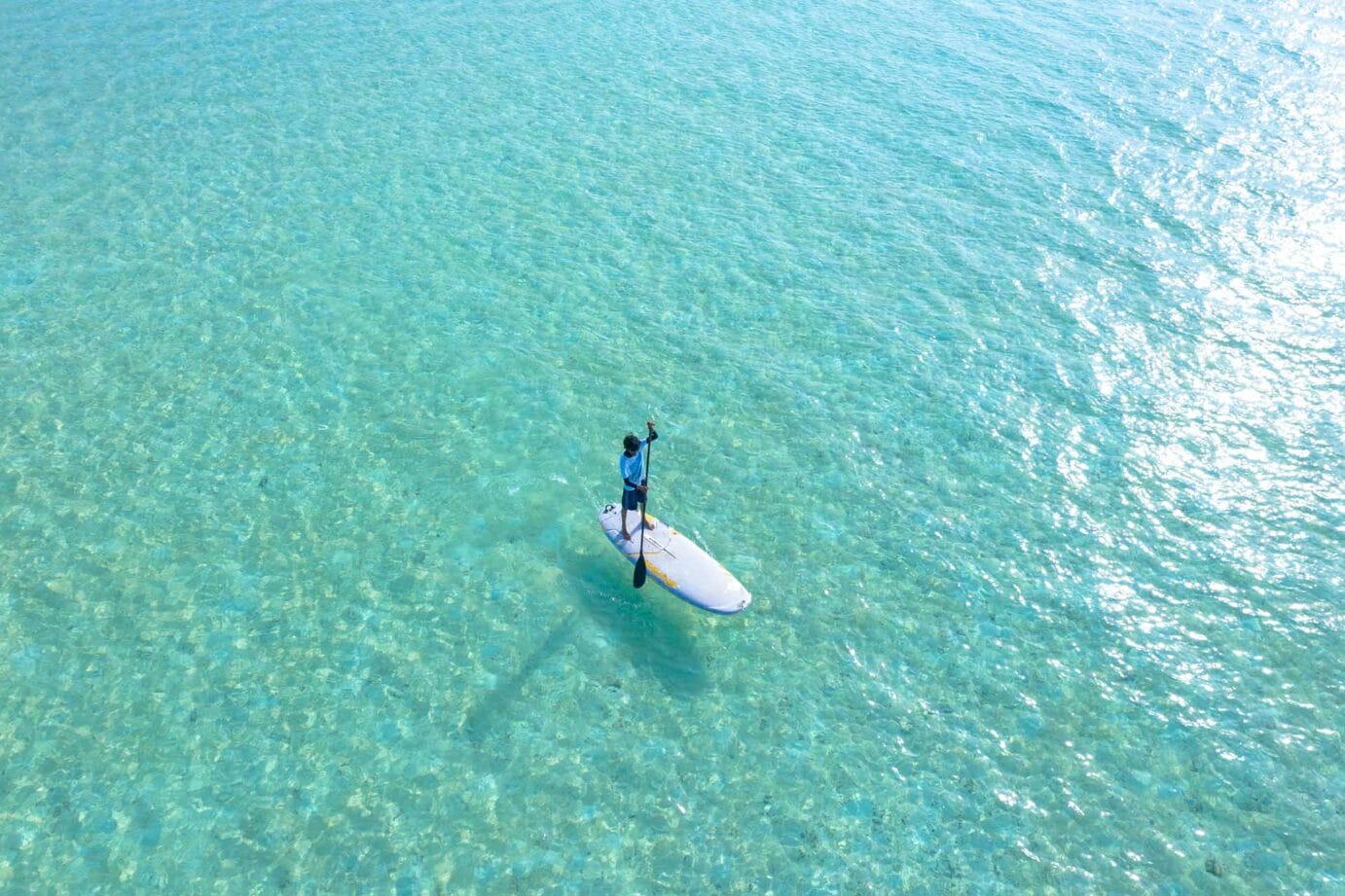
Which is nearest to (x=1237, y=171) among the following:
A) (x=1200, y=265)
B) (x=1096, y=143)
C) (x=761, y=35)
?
(x=1096, y=143)

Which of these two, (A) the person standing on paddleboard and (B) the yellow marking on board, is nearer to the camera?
(A) the person standing on paddleboard

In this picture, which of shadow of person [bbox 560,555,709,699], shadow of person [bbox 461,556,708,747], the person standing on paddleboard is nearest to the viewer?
shadow of person [bbox 461,556,708,747]

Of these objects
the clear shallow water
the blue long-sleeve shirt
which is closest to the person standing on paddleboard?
the blue long-sleeve shirt

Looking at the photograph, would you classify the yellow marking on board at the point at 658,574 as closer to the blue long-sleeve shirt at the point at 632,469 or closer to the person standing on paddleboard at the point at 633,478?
the person standing on paddleboard at the point at 633,478

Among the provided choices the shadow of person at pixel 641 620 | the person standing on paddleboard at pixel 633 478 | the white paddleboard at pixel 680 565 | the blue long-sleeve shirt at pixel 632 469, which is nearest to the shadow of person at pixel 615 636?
the shadow of person at pixel 641 620

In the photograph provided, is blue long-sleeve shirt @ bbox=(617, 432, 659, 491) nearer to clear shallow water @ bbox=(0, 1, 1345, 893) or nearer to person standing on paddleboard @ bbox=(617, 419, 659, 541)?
person standing on paddleboard @ bbox=(617, 419, 659, 541)

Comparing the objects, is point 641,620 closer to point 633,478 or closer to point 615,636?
point 615,636
